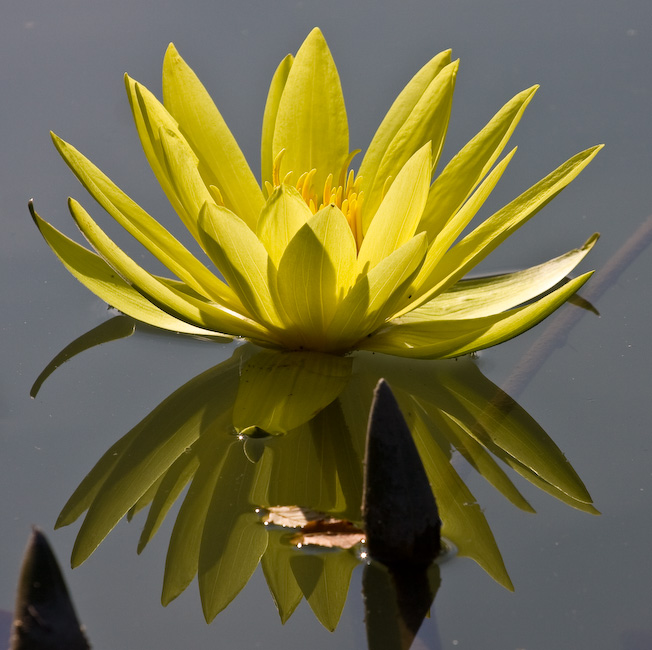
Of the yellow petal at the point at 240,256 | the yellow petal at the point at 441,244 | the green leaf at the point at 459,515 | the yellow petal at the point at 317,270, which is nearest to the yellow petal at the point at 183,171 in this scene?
the yellow petal at the point at 240,256

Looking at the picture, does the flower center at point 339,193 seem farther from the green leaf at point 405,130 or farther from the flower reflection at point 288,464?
the flower reflection at point 288,464

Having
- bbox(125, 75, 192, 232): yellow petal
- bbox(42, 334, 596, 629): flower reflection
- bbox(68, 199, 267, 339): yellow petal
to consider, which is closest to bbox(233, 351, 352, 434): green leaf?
bbox(42, 334, 596, 629): flower reflection

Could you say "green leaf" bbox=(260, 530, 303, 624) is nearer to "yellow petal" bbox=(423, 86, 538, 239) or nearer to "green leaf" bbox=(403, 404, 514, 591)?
"green leaf" bbox=(403, 404, 514, 591)

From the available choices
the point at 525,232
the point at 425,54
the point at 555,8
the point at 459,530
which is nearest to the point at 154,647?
the point at 459,530

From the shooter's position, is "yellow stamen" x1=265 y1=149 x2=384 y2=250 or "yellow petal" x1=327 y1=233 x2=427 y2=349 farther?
"yellow stamen" x1=265 y1=149 x2=384 y2=250

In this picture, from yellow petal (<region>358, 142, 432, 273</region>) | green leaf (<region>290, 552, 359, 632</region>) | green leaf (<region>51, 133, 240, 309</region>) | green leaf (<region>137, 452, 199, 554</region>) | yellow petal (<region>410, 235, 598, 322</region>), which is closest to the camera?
green leaf (<region>290, 552, 359, 632</region>)

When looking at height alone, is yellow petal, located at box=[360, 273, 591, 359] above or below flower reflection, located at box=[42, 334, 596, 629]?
above

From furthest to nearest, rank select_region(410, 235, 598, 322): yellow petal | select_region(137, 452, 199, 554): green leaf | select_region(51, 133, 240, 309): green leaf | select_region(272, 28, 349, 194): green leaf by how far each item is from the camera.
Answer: select_region(272, 28, 349, 194): green leaf < select_region(410, 235, 598, 322): yellow petal < select_region(51, 133, 240, 309): green leaf < select_region(137, 452, 199, 554): green leaf
